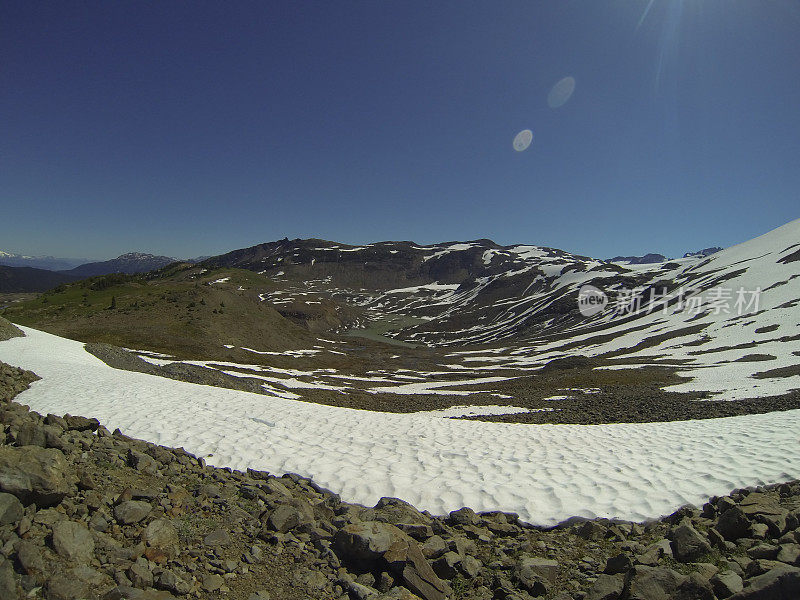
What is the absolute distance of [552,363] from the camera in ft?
217

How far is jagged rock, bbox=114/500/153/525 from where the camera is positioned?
18.8ft

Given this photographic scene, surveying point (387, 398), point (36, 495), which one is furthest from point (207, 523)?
point (387, 398)

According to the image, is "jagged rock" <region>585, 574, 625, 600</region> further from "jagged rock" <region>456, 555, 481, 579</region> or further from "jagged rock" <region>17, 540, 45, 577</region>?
"jagged rock" <region>17, 540, 45, 577</region>

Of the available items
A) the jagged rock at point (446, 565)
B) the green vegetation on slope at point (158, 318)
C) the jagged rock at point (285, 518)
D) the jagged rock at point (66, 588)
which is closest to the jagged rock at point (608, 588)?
the jagged rock at point (446, 565)

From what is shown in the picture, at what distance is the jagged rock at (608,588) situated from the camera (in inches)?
204

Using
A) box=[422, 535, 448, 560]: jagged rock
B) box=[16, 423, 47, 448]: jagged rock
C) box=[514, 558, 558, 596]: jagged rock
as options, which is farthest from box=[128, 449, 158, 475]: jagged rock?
box=[514, 558, 558, 596]: jagged rock

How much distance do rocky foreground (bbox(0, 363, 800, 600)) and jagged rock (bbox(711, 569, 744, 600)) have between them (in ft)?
0.08

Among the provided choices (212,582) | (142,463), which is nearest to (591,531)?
(212,582)

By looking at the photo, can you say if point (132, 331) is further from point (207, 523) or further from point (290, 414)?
point (207, 523)

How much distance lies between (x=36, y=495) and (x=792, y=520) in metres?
12.2

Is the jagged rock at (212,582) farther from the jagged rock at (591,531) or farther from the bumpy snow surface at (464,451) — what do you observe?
the jagged rock at (591,531)

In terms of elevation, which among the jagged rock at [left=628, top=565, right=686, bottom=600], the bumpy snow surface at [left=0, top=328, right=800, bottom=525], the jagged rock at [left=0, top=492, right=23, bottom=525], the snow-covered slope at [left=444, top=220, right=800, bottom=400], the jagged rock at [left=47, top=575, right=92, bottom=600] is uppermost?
the snow-covered slope at [left=444, top=220, right=800, bottom=400]

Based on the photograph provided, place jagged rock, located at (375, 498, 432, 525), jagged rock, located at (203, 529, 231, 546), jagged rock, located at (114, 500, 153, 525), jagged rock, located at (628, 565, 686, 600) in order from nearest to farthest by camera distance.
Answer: jagged rock, located at (628, 565, 686, 600), jagged rock, located at (114, 500, 153, 525), jagged rock, located at (203, 529, 231, 546), jagged rock, located at (375, 498, 432, 525)

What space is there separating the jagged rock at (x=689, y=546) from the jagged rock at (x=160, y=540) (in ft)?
26.3
